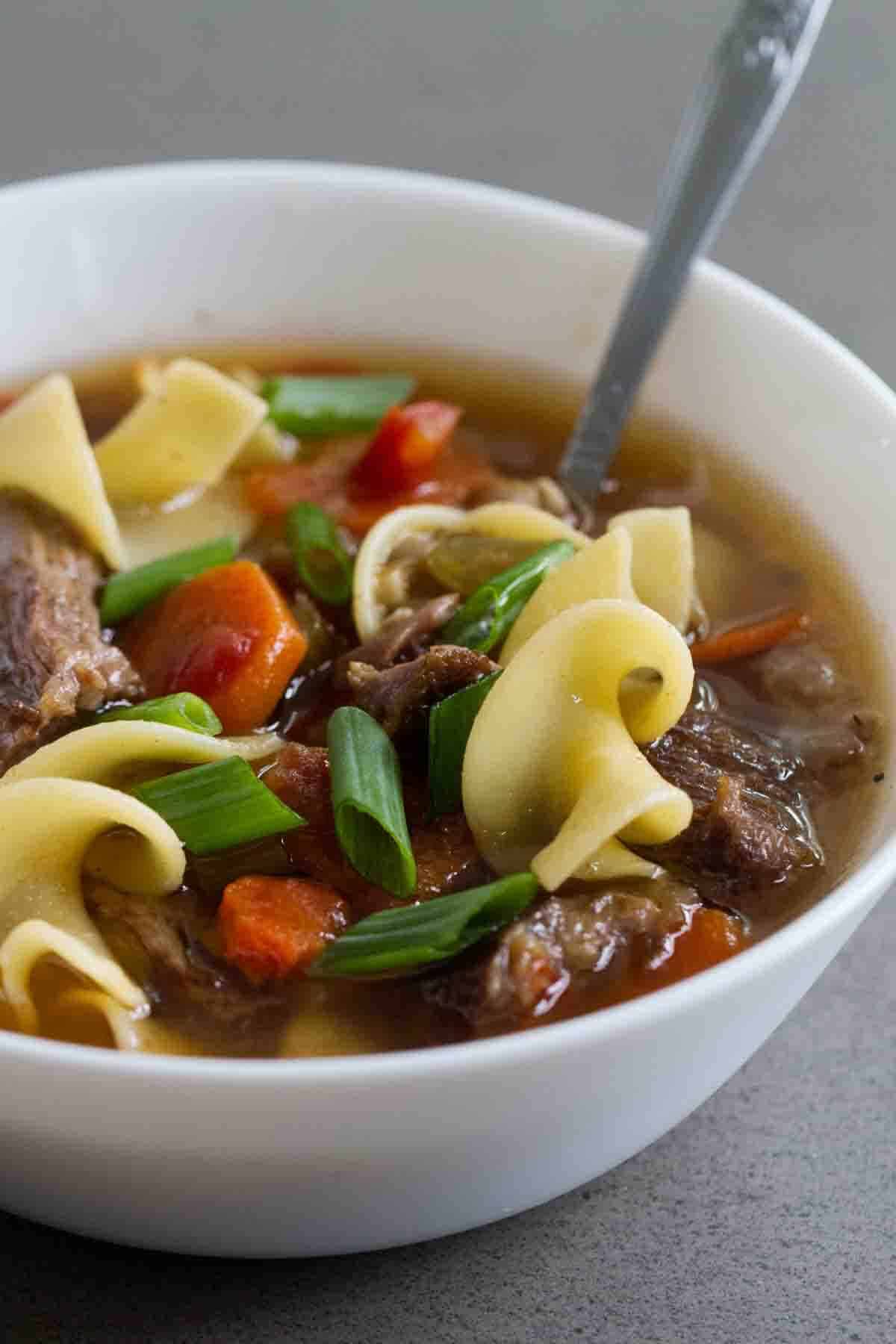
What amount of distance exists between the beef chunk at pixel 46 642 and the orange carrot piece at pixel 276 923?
20.7 inches

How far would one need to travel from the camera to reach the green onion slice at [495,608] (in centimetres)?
312

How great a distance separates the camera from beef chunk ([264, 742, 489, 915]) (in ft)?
9.08

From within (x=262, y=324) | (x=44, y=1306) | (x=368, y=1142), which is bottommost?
(x=44, y=1306)

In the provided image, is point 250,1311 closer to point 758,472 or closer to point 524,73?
point 758,472

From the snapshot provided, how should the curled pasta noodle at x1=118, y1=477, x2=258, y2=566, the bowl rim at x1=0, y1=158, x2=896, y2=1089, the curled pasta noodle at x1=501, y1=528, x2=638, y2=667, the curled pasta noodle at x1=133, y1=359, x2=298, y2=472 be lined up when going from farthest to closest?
the curled pasta noodle at x1=133, y1=359, x2=298, y2=472
the curled pasta noodle at x1=118, y1=477, x2=258, y2=566
the curled pasta noodle at x1=501, y1=528, x2=638, y2=667
the bowl rim at x1=0, y1=158, x2=896, y2=1089

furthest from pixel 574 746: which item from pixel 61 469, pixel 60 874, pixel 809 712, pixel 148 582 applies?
pixel 61 469

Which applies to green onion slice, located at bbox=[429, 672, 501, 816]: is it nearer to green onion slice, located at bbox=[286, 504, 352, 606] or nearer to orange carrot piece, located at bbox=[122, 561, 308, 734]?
orange carrot piece, located at bbox=[122, 561, 308, 734]

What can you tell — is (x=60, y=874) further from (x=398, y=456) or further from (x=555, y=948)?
(x=398, y=456)

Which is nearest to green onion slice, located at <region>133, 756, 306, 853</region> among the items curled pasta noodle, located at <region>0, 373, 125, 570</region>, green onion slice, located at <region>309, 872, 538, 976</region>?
green onion slice, located at <region>309, 872, 538, 976</region>

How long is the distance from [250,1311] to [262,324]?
8.69ft

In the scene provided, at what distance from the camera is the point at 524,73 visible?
5.99m

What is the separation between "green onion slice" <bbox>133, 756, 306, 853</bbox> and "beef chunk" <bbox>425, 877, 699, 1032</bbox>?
38 cm

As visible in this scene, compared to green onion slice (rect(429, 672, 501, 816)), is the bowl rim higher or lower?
higher

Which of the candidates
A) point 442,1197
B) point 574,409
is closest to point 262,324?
point 574,409
